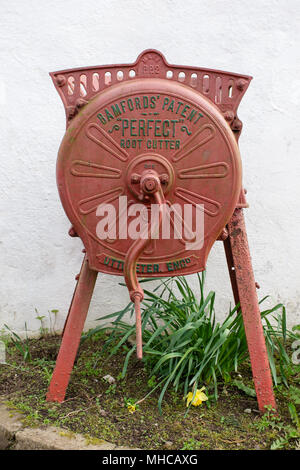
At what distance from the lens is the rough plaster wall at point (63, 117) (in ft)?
9.48

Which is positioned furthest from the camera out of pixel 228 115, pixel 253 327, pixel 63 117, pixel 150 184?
pixel 63 117

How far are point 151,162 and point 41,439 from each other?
1325 mm

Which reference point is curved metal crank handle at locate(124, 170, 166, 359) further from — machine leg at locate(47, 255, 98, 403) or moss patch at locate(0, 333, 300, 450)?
moss patch at locate(0, 333, 300, 450)

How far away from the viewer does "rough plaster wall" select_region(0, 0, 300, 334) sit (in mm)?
2889

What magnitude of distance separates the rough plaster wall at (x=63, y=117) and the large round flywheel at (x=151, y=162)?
3.18ft

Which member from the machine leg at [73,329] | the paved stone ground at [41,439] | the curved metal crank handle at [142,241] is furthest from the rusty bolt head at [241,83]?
the paved stone ground at [41,439]

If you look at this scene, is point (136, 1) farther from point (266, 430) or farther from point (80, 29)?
point (266, 430)

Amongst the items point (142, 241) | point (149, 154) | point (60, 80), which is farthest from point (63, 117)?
point (142, 241)

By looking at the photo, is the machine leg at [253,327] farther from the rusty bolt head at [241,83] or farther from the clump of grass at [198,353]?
the rusty bolt head at [241,83]

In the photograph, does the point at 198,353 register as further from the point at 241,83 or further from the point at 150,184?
the point at 241,83

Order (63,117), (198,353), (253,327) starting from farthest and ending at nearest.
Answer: (63,117), (198,353), (253,327)

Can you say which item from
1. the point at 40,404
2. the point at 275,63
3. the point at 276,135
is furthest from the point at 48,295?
the point at 275,63

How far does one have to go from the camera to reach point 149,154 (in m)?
→ 2.07

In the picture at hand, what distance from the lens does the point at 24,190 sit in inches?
120
